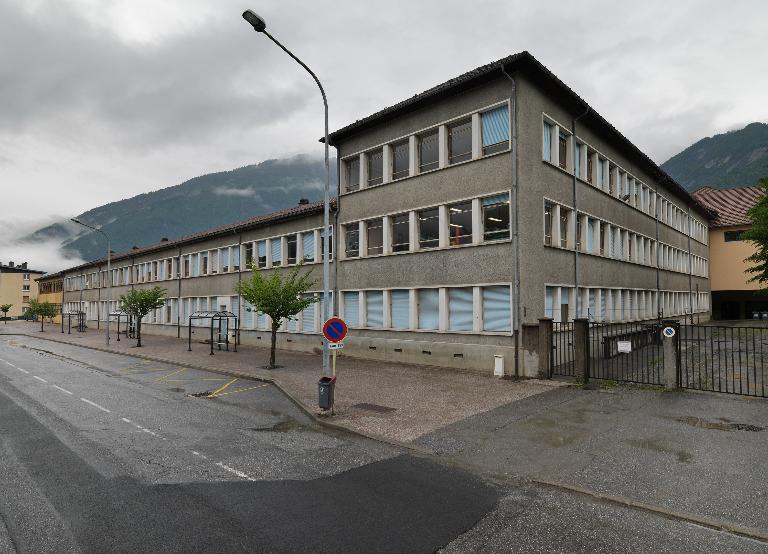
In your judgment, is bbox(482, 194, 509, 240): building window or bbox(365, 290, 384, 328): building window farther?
bbox(365, 290, 384, 328): building window

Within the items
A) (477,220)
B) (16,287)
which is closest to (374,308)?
(477,220)

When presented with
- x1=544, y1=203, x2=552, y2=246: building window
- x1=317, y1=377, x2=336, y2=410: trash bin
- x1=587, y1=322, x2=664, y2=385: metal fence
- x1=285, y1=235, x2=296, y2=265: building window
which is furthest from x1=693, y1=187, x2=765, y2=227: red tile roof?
x1=317, y1=377, x2=336, y2=410: trash bin

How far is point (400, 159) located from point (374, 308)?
290 inches

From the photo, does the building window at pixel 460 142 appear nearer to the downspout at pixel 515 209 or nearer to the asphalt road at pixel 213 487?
the downspout at pixel 515 209

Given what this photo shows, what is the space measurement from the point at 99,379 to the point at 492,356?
14900mm

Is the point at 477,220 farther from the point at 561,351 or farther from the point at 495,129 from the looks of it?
the point at 561,351

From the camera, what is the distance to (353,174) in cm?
2484

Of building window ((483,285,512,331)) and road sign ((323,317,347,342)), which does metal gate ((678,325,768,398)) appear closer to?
building window ((483,285,512,331))

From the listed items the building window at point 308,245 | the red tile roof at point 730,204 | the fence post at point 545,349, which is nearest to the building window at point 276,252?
the building window at point 308,245

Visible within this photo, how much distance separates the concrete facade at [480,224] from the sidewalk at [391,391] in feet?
5.51

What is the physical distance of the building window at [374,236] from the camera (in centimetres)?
2273

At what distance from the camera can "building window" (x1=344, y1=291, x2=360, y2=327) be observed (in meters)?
23.4

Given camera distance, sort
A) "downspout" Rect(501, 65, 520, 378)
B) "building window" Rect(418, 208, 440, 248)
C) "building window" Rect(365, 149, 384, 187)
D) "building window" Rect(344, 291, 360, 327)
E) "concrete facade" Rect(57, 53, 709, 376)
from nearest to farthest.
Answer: "downspout" Rect(501, 65, 520, 378) → "concrete facade" Rect(57, 53, 709, 376) → "building window" Rect(418, 208, 440, 248) → "building window" Rect(365, 149, 384, 187) → "building window" Rect(344, 291, 360, 327)

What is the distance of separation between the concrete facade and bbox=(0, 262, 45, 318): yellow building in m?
120
